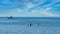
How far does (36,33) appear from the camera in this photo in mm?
12461
